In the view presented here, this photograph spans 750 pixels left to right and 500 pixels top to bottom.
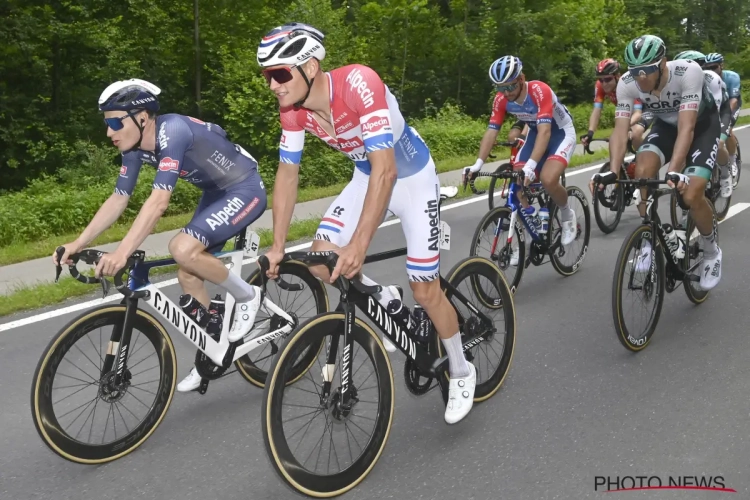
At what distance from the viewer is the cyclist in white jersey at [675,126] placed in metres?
5.78

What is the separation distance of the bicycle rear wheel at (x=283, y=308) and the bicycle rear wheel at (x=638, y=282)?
1999 millimetres

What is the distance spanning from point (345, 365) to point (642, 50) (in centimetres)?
365

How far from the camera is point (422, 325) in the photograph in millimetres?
4195

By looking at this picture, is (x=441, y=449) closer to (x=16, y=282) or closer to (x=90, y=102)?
(x=16, y=282)

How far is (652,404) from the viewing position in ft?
15.3

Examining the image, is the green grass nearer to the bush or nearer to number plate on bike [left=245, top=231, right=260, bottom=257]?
the bush

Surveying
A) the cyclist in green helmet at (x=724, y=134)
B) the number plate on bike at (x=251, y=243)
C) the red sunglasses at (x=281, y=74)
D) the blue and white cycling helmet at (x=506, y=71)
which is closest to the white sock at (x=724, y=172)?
the cyclist in green helmet at (x=724, y=134)

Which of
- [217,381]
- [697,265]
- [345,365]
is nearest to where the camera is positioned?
[345,365]

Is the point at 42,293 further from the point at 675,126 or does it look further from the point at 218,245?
the point at 675,126

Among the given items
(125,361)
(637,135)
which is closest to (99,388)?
(125,361)

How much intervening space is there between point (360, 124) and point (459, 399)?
1671 millimetres

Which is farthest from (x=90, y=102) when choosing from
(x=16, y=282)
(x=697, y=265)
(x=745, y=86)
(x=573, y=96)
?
(x=745, y=86)

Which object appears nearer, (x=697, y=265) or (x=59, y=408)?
(x=59, y=408)

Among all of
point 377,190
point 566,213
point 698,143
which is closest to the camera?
point 377,190
